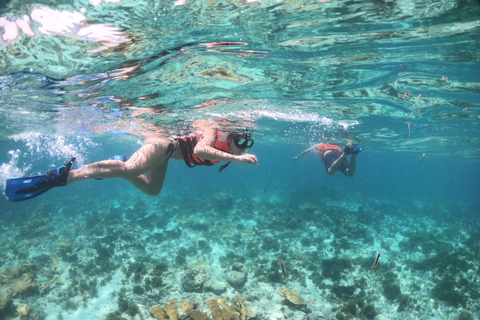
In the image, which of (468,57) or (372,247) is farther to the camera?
(372,247)

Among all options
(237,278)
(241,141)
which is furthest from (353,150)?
(237,278)

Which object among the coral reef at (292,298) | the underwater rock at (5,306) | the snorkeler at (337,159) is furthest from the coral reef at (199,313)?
the snorkeler at (337,159)

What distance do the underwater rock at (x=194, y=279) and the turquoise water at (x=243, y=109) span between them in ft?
0.20

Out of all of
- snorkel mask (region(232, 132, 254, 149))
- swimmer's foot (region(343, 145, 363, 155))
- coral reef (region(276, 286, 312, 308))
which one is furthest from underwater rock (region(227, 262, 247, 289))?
swimmer's foot (region(343, 145, 363, 155))

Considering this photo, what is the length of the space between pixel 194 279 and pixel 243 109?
894 centimetres

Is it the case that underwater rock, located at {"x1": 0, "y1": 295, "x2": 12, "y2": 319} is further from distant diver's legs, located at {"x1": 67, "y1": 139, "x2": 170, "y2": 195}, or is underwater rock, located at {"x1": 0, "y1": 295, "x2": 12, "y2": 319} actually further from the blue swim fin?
distant diver's legs, located at {"x1": 67, "y1": 139, "x2": 170, "y2": 195}

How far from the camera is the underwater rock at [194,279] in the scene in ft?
35.6

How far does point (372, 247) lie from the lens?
55.0 feet

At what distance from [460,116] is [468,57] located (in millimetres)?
9567

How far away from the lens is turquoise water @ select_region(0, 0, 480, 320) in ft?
19.0

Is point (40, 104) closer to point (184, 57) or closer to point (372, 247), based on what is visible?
point (184, 57)

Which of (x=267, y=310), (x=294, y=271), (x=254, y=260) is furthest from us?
(x=254, y=260)

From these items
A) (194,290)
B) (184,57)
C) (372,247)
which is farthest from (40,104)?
(372,247)

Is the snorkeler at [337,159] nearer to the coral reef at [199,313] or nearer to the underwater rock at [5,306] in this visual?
the coral reef at [199,313]
